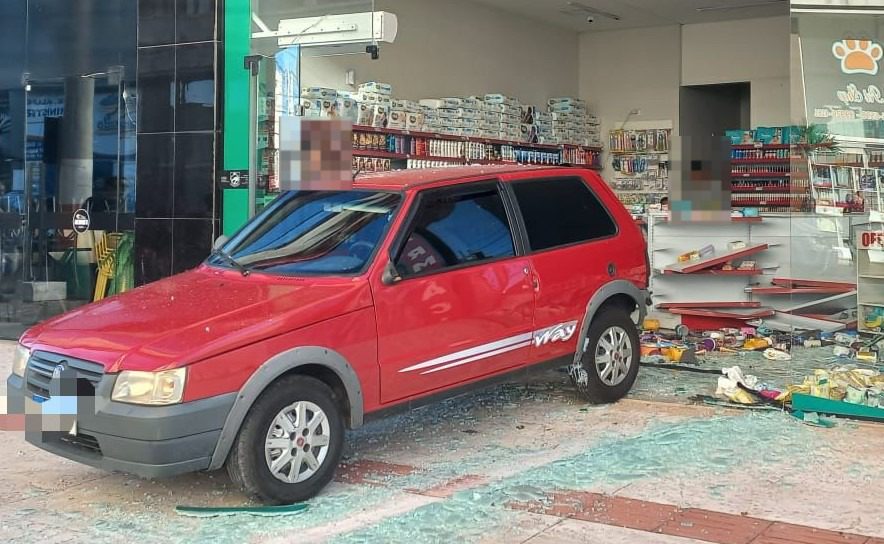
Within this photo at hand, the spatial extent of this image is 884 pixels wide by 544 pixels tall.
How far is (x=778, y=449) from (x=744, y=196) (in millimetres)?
11187

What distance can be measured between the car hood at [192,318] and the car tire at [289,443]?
33 centimetres

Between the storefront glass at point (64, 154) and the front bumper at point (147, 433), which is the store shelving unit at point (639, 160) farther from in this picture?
the front bumper at point (147, 433)

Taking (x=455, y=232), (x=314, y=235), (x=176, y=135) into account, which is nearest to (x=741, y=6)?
(x=176, y=135)

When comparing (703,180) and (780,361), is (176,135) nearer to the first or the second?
(703,180)

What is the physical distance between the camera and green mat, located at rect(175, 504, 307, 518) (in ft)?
15.6

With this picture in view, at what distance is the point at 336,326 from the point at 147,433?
111 cm

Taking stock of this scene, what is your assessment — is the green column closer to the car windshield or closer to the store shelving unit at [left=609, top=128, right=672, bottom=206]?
the car windshield

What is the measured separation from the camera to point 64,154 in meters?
11.1

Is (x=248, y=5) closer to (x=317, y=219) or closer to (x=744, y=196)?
(x=317, y=219)

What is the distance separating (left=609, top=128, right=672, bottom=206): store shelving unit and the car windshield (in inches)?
475

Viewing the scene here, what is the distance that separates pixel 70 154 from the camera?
36.4ft

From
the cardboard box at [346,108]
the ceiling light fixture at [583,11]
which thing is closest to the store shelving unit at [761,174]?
the ceiling light fixture at [583,11]

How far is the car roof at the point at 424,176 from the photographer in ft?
19.5

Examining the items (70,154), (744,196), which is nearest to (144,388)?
(70,154)
